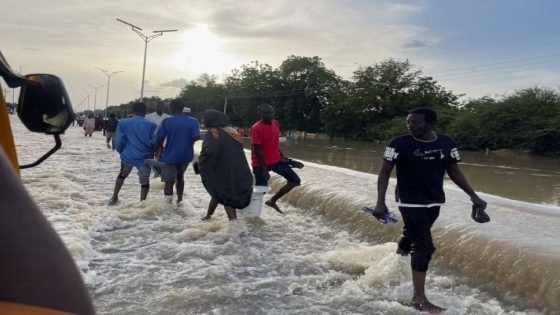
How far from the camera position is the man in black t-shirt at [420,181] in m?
4.77

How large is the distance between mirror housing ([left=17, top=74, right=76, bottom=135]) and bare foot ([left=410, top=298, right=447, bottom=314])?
393 cm

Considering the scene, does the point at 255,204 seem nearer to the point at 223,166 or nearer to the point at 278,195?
the point at 223,166

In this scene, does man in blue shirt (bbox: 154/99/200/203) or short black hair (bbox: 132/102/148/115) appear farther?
short black hair (bbox: 132/102/148/115)

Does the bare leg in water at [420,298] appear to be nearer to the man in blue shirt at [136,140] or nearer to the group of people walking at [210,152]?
the group of people walking at [210,152]

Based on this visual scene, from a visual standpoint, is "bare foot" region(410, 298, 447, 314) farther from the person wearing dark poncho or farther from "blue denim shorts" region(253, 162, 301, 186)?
→ "blue denim shorts" region(253, 162, 301, 186)

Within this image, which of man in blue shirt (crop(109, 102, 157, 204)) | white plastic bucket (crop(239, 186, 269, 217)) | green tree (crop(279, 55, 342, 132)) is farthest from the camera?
green tree (crop(279, 55, 342, 132))

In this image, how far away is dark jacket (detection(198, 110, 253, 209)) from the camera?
7.68 m

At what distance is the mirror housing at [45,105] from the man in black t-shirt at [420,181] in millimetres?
3664

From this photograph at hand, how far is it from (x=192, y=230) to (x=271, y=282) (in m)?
2.25

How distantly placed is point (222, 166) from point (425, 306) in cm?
393

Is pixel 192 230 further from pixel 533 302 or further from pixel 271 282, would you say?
pixel 533 302

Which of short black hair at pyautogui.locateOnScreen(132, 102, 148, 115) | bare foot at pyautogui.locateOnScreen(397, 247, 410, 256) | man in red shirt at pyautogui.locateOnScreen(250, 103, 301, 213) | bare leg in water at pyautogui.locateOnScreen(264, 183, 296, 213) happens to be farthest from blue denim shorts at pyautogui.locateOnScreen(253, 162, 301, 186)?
bare foot at pyautogui.locateOnScreen(397, 247, 410, 256)

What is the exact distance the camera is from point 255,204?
8375mm

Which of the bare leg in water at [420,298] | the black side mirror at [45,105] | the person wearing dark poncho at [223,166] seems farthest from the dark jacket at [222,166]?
the black side mirror at [45,105]
